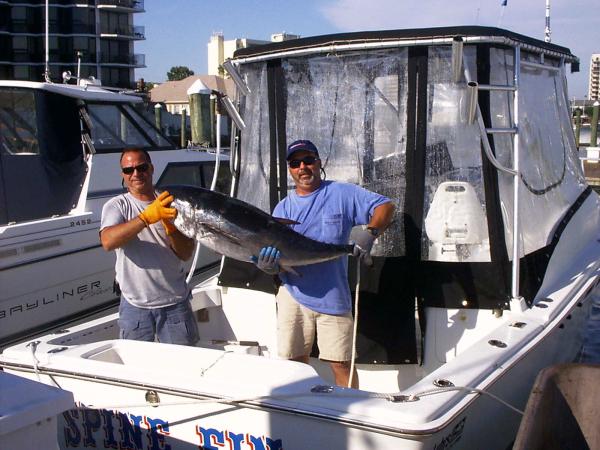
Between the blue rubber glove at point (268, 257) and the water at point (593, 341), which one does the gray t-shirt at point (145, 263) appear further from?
the water at point (593, 341)

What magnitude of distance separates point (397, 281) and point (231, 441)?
1.83m

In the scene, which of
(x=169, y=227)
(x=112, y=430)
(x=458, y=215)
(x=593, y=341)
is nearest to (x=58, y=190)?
(x=169, y=227)

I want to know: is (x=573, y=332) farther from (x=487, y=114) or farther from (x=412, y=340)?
(x=487, y=114)

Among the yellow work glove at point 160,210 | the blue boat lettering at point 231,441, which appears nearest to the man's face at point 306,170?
the yellow work glove at point 160,210

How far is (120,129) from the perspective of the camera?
29.0 feet

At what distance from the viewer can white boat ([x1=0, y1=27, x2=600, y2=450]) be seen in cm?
327

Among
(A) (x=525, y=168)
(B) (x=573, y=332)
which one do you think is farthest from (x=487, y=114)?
(B) (x=573, y=332)

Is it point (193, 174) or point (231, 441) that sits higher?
point (193, 174)

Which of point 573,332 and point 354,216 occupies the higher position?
point 354,216

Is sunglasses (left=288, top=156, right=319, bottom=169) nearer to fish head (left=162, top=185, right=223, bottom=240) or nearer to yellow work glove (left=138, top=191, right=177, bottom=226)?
fish head (left=162, top=185, right=223, bottom=240)

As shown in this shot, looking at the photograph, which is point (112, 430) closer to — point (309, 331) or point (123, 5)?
point (309, 331)

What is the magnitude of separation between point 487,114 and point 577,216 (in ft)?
6.90

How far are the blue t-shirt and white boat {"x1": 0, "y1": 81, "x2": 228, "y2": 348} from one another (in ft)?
12.8

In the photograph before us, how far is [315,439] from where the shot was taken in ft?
10.1
